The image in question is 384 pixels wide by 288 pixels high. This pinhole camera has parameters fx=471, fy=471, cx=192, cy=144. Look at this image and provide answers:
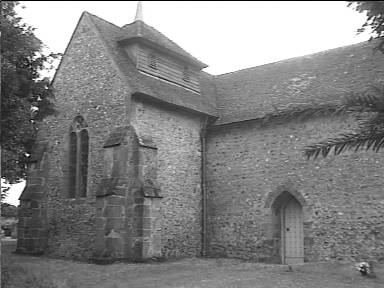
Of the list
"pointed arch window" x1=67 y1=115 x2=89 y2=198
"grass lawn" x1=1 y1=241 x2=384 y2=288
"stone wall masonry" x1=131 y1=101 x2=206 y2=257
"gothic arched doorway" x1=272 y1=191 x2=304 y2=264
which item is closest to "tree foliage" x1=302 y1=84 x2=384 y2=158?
"grass lawn" x1=1 y1=241 x2=384 y2=288

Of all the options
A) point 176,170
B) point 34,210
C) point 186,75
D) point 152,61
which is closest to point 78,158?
point 34,210

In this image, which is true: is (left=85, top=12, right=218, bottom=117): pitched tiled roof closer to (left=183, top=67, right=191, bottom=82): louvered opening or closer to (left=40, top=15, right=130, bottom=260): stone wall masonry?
(left=40, top=15, right=130, bottom=260): stone wall masonry

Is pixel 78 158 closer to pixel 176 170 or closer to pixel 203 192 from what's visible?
pixel 176 170

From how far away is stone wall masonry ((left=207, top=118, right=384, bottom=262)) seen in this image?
16391mm

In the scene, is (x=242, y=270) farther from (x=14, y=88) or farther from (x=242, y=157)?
(x=14, y=88)

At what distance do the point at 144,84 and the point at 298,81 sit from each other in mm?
6889

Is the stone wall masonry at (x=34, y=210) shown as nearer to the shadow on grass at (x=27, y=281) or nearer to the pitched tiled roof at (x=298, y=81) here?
the shadow on grass at (x=27, y=281)

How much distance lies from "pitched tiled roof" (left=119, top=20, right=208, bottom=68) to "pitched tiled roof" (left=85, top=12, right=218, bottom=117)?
295mm

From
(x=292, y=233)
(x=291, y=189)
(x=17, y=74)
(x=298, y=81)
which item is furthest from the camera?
(x=298, y=81)

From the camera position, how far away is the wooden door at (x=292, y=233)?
1853 cm

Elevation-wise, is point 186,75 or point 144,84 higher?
point 186,75

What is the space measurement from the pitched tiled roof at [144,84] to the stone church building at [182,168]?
0.08 meters

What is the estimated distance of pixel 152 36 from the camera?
20.5 m

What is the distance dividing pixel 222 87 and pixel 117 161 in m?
8.95
